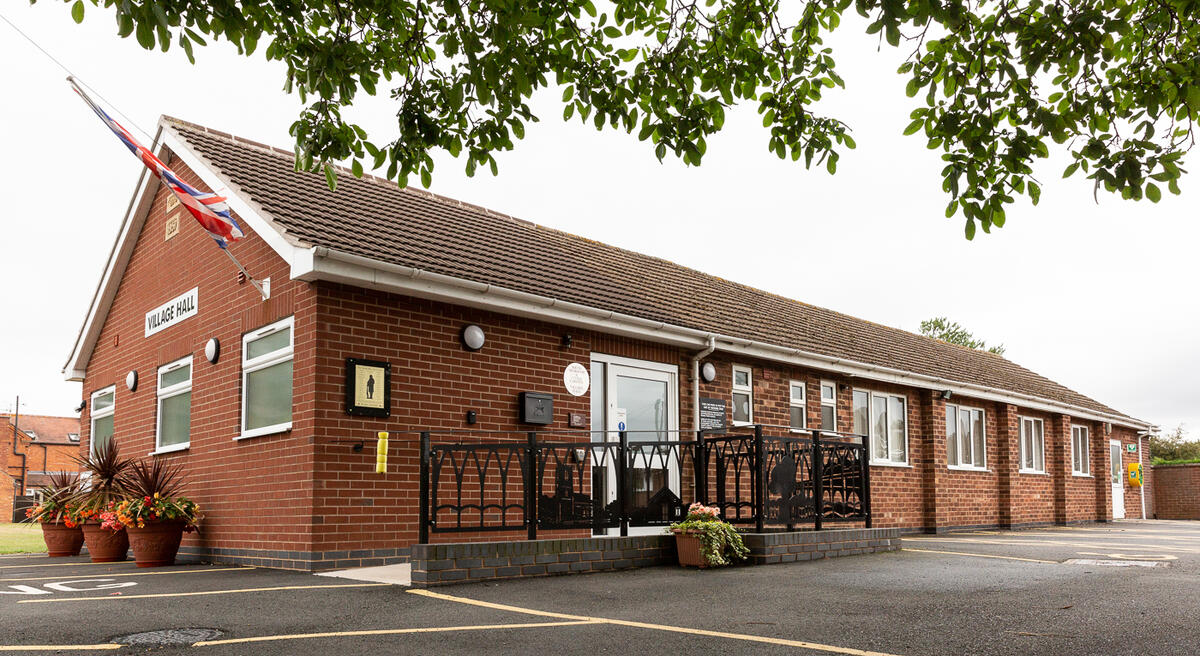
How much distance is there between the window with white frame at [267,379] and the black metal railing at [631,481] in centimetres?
174

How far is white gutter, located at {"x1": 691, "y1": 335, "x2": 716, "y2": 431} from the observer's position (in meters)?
13.2

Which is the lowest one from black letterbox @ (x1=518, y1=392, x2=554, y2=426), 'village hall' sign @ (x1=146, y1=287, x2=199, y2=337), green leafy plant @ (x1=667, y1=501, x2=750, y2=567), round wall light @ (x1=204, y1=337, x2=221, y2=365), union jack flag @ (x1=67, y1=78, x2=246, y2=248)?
green leafy plant @ (x1=667, y1=501, x2=750, y2=567)

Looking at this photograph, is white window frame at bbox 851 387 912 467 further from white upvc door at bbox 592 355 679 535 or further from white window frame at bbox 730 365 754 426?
white upvc door at bbox 592 355 679 535

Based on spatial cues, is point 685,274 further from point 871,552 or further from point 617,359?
point 871,552

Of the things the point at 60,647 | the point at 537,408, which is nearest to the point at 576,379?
the point at 537,408

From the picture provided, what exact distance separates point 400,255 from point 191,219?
4.33 meters

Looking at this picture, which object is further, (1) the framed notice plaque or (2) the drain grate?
(1) the framed notice plaque

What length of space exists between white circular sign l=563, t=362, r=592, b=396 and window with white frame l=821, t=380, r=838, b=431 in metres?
5.53


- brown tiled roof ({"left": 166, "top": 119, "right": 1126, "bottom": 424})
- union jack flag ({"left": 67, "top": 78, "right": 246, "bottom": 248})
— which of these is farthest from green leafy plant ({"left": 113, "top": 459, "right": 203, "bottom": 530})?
brown tiled roof ({"left": 166, "top": 119, "right": 1126, "bottom": 424})

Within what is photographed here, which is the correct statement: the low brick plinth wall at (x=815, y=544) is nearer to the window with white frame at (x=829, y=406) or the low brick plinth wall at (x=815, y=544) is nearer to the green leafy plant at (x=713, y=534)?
the green leafy plant at (x=713, y=534)

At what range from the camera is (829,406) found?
16.1 meters

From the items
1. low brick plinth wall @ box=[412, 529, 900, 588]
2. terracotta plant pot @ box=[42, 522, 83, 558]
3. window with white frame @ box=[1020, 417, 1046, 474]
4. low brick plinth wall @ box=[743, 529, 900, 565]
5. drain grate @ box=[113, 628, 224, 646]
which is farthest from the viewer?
window with white frame @ box=[1020, 417, 1046, 474]

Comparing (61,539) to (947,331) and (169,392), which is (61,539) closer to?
Result: (169,392)

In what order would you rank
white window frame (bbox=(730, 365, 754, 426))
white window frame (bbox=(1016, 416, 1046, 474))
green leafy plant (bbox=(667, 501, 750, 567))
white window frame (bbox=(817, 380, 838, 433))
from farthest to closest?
1. white window frame (bbox=(1016, 416, 1046, 474))
2. white window frame (bbox=(817, 380, 838, 433))
3. white window frame (bbox=(730, 365, 754, 426))
4. green leafy plant (bbox=(667, 501, 750, 567))
